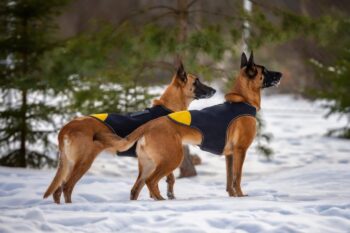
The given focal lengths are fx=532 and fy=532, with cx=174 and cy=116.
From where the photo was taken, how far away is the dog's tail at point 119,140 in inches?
235

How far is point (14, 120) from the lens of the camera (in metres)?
10.1

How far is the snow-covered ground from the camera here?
4.79 m

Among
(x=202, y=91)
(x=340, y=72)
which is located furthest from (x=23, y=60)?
(x=340, y=72)

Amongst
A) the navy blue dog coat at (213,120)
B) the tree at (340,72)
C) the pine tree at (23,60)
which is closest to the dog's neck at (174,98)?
the navy blue dog coat at (213,120)

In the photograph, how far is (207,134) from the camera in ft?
20.8

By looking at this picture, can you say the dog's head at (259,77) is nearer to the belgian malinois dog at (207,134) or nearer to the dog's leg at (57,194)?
the belgian malinois dog at (207,134)

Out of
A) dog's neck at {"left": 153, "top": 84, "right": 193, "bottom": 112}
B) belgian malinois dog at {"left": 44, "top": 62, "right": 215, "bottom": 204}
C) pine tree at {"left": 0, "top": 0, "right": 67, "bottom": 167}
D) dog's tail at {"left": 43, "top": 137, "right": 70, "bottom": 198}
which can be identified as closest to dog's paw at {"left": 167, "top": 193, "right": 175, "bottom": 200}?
belgian malinois dog at {"left": 44, "top": 62, "right": 215, "bottom": 204}

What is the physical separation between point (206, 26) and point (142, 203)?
492 cm

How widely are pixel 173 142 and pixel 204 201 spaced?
2.62 feet

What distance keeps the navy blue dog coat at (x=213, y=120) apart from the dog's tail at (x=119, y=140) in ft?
1.52

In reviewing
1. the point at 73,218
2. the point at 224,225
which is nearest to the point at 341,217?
the point at 224,225

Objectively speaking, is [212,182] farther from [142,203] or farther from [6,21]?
[6,21]

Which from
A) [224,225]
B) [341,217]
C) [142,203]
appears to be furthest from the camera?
[142,203]

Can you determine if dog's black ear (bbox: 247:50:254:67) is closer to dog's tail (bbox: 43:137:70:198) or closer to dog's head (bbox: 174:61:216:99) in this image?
dog's head (bbox: 174:61:216:99)
